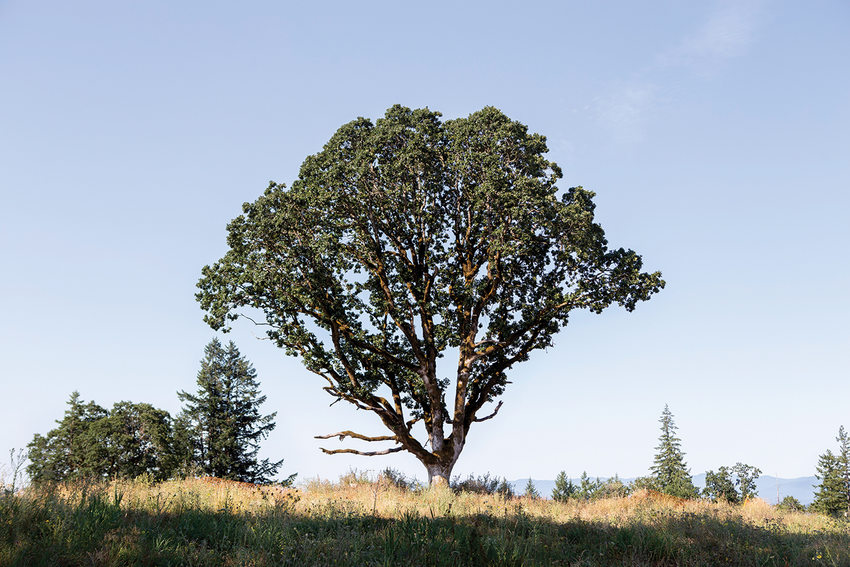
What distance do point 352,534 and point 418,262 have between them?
1520 centimetres

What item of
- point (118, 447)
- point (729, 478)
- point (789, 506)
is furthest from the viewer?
point (729, 478)

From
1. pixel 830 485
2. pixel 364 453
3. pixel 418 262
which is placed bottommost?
pixel 830 485

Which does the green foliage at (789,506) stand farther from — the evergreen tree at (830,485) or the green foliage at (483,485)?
the evergreen tree at (830,485)

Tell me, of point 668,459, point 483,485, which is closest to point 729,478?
point 668,459

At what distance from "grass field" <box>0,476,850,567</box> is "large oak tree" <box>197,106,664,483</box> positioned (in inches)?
338

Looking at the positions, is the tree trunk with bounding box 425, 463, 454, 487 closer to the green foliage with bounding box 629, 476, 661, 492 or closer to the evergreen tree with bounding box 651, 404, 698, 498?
the green foliage with bounding box 629, 476, 661, 492

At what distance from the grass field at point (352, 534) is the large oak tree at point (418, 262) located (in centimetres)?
859

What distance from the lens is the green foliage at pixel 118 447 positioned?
47.2m

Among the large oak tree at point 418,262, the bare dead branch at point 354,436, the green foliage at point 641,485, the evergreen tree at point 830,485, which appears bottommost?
the evergreen tree at point 830,485

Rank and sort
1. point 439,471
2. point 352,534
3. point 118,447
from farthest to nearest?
point 118,447
point 439,471
point 352,534

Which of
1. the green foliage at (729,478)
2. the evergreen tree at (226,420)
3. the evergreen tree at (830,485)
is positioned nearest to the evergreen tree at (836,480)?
the evergreen tree at (830,485)

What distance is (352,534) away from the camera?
31.6ft

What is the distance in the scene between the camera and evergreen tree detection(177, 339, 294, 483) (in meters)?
48.4

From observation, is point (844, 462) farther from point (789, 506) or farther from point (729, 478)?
point (789, 506)
